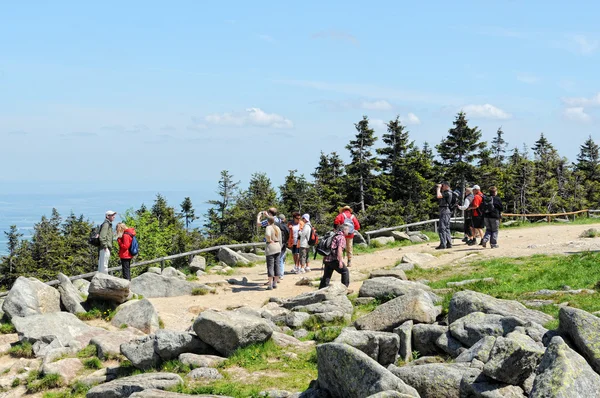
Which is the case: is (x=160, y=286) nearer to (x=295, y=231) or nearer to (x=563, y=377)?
(x=295, y=231)

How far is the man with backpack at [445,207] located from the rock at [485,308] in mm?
11827

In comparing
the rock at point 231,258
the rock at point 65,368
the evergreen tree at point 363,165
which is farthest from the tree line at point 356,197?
the rock at point 65,368

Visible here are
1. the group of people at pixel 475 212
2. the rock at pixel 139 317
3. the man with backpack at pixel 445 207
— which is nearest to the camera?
the rock at pixel 139 317

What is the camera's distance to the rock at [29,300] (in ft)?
57.4

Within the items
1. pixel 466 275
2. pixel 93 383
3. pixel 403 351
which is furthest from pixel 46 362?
pixel 466 275

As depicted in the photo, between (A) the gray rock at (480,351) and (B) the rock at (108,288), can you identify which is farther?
(B) the rock at (108,288)

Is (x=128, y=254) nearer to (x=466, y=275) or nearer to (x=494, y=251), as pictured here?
(x=466, y=275)

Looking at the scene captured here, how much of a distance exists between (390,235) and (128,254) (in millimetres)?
17042

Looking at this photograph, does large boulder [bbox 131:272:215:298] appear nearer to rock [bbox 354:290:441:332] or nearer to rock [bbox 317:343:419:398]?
rock [bbox 354:290:441:332]

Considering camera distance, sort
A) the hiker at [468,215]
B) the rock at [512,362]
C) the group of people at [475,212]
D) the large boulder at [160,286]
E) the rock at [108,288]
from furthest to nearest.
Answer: the hiker at [468,215]
the group of people at [475,212]
the large boulder at [160,286]
the rock at [108,288]
the rock at [512,362]

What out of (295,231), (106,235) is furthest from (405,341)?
(106,235)

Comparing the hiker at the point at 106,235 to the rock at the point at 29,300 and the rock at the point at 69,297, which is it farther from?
the rock at the point at 29,300

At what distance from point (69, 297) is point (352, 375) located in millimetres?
11987

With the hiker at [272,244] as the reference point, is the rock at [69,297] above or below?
below
